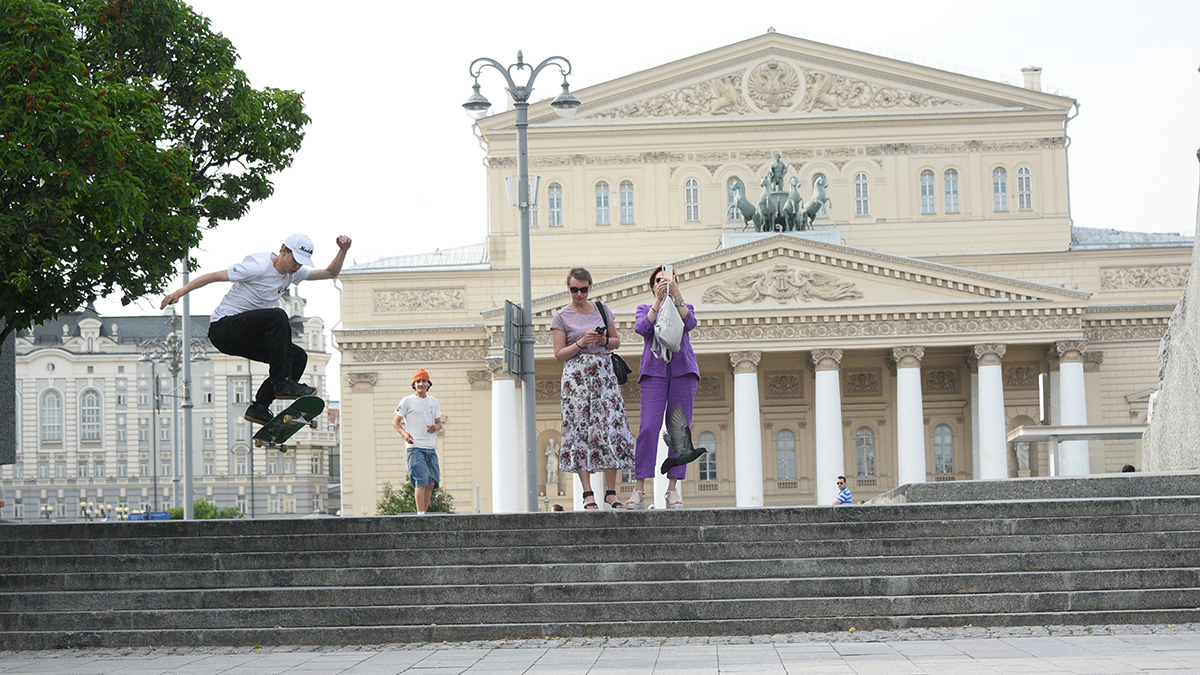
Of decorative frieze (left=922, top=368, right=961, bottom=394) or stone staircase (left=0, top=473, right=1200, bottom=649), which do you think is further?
decorative frieze (left=922, top=368, right=961, bottom=394)

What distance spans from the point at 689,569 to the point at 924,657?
2.49 m

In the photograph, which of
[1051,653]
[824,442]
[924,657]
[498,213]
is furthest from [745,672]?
[498,213]

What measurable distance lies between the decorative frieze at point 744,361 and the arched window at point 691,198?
9965mm

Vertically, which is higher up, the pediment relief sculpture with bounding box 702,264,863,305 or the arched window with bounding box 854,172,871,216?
the arched window with bounding box 854,172,871,216

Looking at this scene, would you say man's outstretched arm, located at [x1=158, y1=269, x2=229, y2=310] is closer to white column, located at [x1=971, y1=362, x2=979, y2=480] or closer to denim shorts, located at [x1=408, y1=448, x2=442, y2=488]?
denim shorts, located at [x1=408, y1=448, x2=442, y2=488]

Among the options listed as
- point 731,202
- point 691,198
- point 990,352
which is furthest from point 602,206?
point 990,352

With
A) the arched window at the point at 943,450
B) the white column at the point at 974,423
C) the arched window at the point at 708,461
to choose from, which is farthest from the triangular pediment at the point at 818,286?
the arched window at the point at 943,450

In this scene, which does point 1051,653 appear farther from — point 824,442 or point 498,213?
point 498,213

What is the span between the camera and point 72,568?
469 inches

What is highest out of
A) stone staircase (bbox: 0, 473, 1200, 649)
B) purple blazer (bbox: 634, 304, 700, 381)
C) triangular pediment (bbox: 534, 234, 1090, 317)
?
triangular pediment (bbox: 534, 234, 1090, 317)

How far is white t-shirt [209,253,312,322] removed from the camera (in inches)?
463

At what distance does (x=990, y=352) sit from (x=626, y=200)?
16.1 metres

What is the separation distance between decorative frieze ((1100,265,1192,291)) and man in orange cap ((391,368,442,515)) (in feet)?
140

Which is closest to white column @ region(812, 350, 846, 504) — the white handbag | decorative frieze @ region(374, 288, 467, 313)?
decorative frieze @ region(374, 288, 467, 313)
